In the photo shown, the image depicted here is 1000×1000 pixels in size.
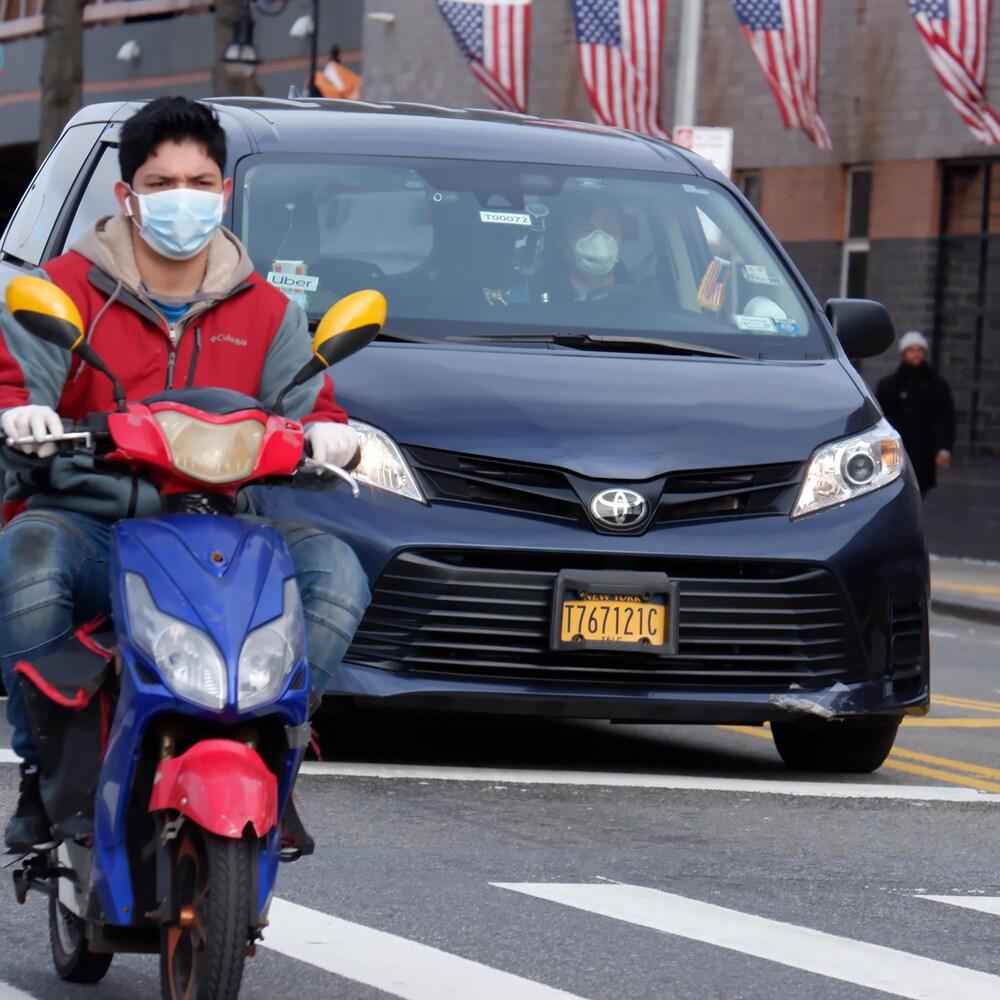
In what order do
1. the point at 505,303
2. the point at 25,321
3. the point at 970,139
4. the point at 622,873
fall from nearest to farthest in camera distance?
the point at 25,321 → the point at 622,873 → the point at 505,303 → the point at 970,139

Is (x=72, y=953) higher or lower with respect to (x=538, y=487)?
lower

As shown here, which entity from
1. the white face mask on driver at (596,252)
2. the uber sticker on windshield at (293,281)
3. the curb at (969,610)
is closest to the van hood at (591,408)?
the uber sticker on windshield at (293,281)

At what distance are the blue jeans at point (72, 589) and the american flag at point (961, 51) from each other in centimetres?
1701

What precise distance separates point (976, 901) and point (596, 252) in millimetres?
3192

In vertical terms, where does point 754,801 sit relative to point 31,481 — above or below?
below

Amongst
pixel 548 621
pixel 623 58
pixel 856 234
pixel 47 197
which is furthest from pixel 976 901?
pixel 623 58

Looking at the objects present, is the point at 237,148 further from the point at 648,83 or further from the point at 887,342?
the point at 648,83

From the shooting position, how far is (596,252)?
9062mm

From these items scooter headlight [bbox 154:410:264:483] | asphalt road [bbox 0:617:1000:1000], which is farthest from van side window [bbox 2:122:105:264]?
scooter headlight [bbox 154:410:264:483]

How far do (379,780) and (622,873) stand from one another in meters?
1.44

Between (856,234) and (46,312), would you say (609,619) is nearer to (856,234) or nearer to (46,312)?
(46,312)

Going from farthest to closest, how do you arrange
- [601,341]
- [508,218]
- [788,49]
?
[788,49], [508,218], [601,341]

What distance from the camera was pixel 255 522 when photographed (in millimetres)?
4820

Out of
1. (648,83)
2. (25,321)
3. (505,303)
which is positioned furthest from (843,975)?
(648,83)
